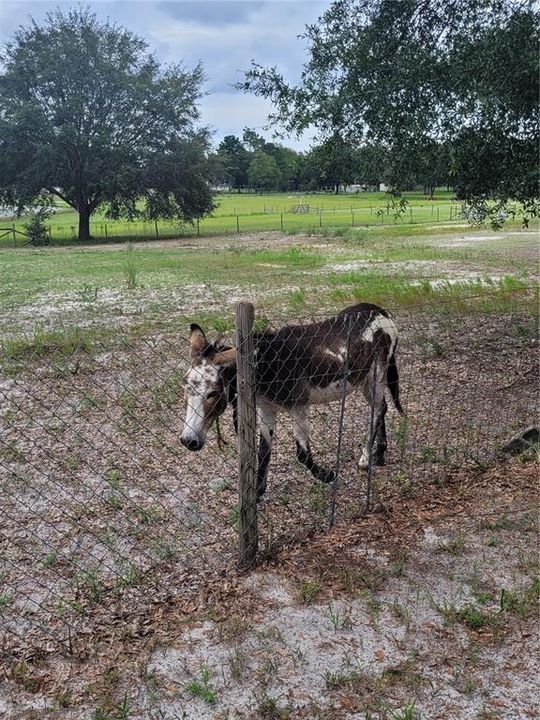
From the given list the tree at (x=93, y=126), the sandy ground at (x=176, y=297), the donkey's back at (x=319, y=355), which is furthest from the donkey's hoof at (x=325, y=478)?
the tree at (x=93, y=126)

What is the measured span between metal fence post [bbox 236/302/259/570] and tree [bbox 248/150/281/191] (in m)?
97.8

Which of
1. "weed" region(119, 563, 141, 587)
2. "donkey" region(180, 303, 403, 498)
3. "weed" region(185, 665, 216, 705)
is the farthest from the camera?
"donkey" region(180, 303, 403, 498)

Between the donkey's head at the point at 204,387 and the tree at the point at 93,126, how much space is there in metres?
32.7

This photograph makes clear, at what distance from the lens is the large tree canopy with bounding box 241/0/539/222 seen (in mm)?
6504

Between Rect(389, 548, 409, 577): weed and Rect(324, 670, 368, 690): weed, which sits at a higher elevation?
Rect(389, 548, 409, 577): weed

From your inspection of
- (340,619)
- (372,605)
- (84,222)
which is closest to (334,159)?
(372,605)

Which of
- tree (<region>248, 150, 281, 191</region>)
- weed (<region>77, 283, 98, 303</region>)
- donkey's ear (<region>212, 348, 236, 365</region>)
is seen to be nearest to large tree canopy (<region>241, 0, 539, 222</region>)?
donkey's ear (<region>212, 348, 236, 365</region>)

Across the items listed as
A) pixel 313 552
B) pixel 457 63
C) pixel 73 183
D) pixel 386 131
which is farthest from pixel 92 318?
pixel 73 183

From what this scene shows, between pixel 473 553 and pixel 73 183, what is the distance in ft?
117

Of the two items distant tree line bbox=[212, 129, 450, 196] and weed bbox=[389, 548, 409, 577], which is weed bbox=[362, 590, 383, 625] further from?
distant tree line bbox=[212, 129, 450, 196]

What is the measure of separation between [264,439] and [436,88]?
4.76 meters

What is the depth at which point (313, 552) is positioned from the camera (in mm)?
4117

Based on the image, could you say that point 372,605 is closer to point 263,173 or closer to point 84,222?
point 84,222

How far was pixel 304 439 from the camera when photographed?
5.00 metres
